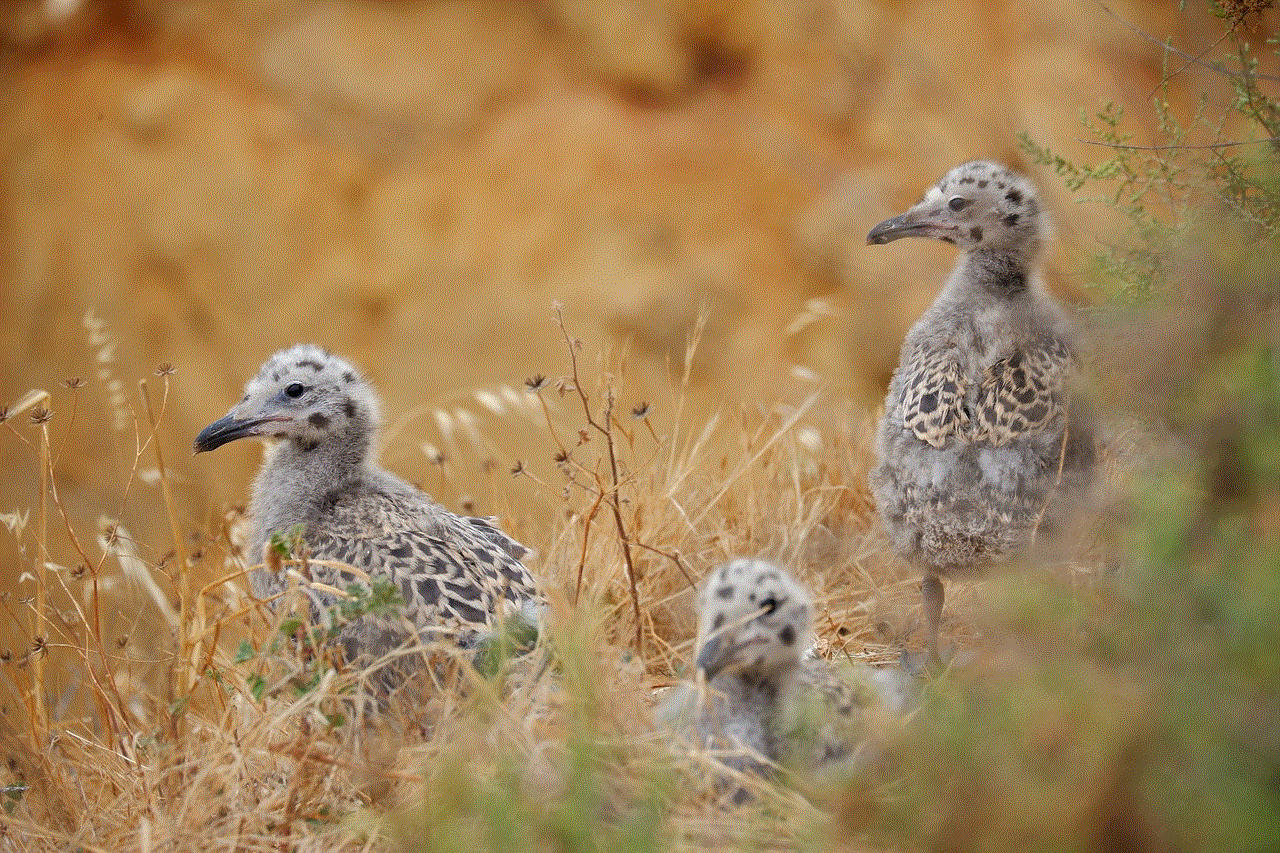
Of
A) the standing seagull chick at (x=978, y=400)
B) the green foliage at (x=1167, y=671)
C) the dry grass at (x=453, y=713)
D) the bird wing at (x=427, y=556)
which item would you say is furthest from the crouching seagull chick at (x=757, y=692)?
the standing seagull chick at (x=978, y=400)

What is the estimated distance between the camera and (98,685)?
11.4ft

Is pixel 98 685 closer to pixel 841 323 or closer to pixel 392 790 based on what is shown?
pixel 392 790

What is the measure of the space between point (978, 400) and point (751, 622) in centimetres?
112

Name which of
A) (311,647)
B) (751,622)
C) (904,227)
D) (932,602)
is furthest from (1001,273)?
(311,647)

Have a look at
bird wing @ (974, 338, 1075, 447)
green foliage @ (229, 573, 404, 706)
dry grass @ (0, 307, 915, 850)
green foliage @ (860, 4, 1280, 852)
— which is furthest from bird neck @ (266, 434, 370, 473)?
green foliage @ (860, 4, 1280, 852)

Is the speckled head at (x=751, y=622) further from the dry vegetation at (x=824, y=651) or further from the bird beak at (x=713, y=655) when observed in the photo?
the dry vegetation at (x=824, y=651)

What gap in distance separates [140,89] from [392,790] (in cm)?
1006

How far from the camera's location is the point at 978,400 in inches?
140

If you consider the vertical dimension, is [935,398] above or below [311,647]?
above

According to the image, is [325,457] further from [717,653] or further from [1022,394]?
[1022,394]

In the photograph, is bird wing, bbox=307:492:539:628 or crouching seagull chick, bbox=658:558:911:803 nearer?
crouching seagull chick, bbox=658:558:911:803

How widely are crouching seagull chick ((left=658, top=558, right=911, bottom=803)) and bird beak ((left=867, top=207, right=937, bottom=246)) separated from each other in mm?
1505

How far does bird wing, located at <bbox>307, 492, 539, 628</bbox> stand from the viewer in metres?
3.42

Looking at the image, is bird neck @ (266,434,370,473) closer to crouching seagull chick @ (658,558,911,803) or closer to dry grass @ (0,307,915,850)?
dry grass @ (0,307,915,850)
